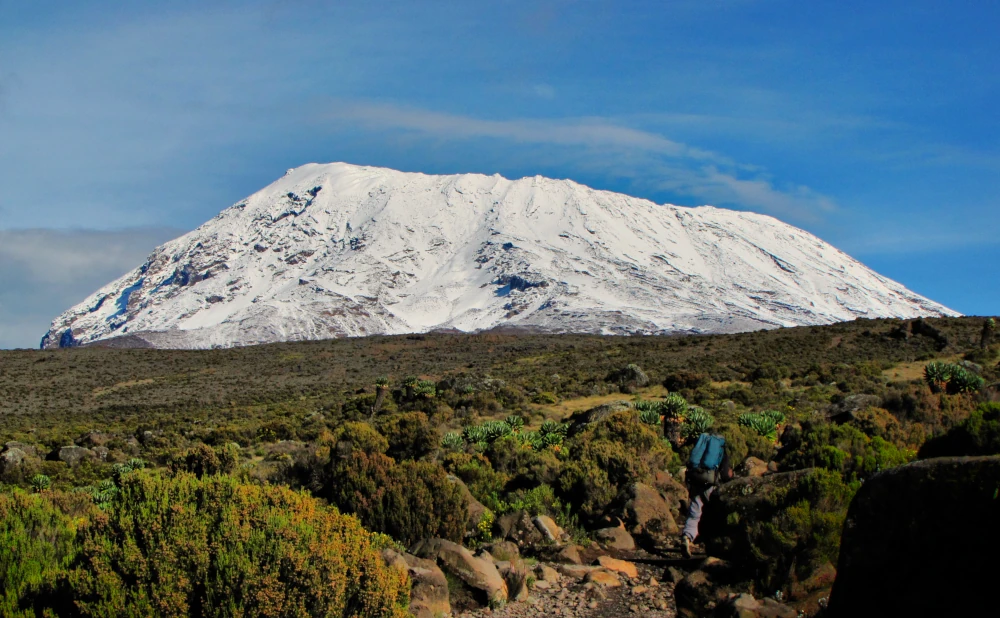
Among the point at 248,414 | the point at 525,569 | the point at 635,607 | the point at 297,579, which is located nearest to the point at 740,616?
the point at 635,607

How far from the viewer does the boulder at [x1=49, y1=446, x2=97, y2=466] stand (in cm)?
2239

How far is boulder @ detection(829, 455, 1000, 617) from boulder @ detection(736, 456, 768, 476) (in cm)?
672

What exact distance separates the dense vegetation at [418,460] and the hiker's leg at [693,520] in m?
0.97

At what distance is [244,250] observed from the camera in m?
184

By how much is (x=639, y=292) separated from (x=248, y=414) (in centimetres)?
11905

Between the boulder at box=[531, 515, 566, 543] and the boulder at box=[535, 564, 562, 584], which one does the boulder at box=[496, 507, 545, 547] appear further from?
the boulder at box=[535, 564, 562, 584]

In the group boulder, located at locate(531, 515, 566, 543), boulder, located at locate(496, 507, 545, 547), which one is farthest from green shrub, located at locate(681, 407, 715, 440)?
boulder, located at locate(496, 507, 545, 547)

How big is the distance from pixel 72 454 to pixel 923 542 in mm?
23922

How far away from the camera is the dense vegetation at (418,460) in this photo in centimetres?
546

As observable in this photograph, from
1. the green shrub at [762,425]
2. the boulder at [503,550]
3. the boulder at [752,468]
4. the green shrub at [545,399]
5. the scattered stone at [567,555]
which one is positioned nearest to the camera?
the boulder at [503,550]

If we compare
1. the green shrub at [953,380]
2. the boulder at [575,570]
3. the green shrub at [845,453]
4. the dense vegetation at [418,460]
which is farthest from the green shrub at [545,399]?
the boulder at [575,570]

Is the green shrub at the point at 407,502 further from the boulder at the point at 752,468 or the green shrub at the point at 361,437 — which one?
the green shrub at the point at 361,437

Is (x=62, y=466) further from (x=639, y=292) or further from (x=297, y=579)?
(x=639, y=292)

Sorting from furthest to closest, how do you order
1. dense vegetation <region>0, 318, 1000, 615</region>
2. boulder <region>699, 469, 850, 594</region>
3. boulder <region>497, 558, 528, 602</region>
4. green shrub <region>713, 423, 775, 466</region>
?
green shrub <region>713, 423, 775, 466</region>
boulder <region>497, 558, 528, 602</region>
boulder <region>699, 469, 850, 594</region>
dense vegetation <region>0, 318, 1000, 615</region>
